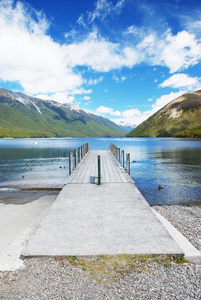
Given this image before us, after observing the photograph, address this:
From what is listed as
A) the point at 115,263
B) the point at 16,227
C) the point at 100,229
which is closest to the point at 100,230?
the point at 100,229

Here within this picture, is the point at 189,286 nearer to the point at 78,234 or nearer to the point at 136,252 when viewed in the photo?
the point at 136,252

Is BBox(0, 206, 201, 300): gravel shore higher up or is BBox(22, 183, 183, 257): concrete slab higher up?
BBox(22, 183, 183, 257): concrete slab

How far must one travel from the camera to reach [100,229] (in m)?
6.26

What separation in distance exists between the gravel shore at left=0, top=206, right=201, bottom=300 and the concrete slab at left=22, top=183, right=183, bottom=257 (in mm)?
263

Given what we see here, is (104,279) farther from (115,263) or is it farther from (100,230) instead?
(100,230)

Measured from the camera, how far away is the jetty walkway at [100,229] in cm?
518

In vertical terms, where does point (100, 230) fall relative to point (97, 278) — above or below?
above

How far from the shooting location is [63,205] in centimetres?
859

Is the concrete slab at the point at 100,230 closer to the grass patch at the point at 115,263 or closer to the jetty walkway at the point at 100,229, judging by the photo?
the jetty walkway at the point at 100,229

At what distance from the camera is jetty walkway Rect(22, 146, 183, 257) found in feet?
17.0

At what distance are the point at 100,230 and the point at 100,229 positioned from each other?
0.23ft

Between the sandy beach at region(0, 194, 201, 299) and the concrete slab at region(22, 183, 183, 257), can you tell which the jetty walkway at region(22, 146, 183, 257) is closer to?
the concrete slab at region(22, 183, 183, 257)

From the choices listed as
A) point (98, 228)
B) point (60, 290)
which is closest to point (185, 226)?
point (98, 228)

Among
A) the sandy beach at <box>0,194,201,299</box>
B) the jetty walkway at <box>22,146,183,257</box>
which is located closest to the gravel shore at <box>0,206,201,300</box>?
the sandy beach at <box>0,194,201,299</box>
